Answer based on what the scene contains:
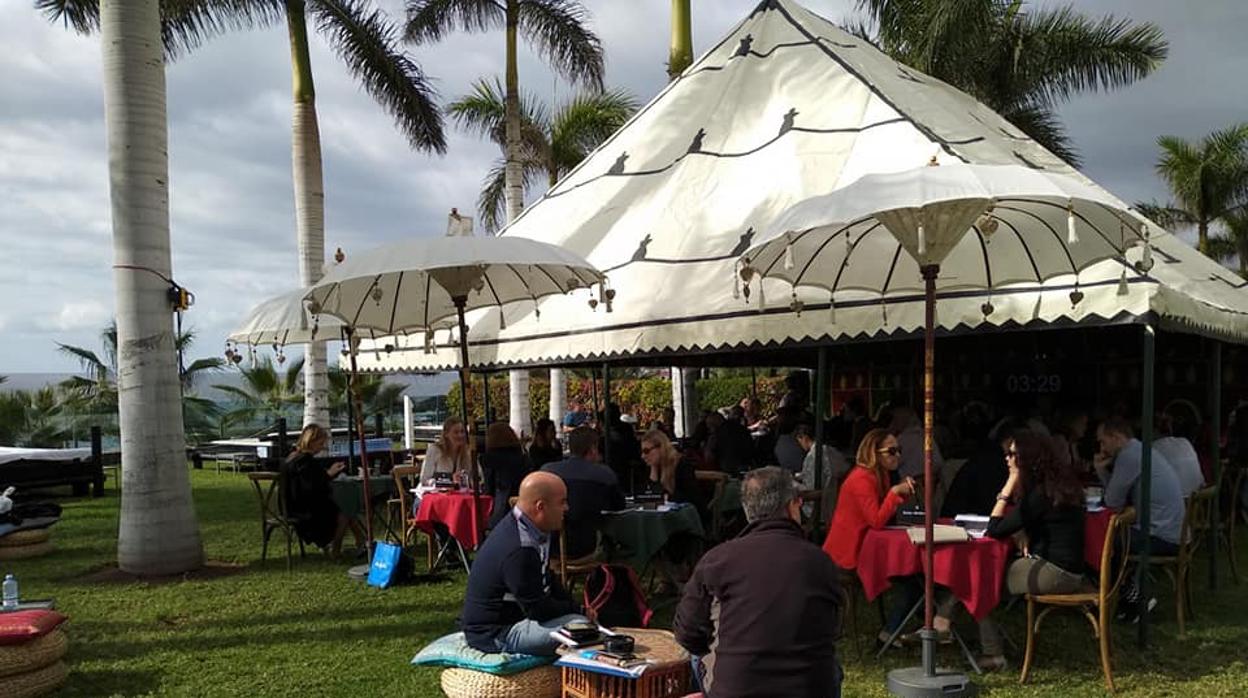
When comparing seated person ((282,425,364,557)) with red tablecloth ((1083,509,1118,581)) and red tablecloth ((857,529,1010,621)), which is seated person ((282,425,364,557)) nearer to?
red tablecloth ((857,529,1010,621))

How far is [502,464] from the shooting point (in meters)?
7.75

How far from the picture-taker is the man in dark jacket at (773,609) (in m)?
3.26

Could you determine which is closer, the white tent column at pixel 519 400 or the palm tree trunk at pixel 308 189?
the palm tree trunk at pixel 308 189

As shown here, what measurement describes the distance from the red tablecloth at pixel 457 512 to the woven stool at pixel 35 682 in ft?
10.4

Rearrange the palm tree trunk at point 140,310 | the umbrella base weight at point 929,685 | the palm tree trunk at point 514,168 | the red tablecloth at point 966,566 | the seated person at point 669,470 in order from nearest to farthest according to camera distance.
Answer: the umbrella base weight at point 929,685 → the red tablecloth at point 966,566 → the seated person at point 669,470 → the palm tree trunk at point 140,310 → the palm tree trunk at point 514,168

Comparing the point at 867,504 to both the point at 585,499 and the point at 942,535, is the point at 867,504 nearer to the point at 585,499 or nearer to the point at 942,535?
the point at 942,535

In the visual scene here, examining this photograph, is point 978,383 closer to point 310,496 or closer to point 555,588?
point 310,496

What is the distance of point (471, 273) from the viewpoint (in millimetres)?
7148

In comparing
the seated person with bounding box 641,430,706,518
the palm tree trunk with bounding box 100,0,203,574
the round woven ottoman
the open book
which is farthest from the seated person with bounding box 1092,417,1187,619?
the palm tree trunk with bounding box 100,0,203,574

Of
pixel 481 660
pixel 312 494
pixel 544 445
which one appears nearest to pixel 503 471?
pixel 544 445

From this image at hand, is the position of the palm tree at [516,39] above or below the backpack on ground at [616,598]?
above

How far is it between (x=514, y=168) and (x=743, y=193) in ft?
31.1

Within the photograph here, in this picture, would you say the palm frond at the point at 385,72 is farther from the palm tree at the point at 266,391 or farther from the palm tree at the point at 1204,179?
the palm tree at the point at 1204,179

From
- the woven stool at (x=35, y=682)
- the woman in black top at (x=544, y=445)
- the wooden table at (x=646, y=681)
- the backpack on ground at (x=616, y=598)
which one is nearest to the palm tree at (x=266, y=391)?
the woman in black top at (x=544, y=445)
